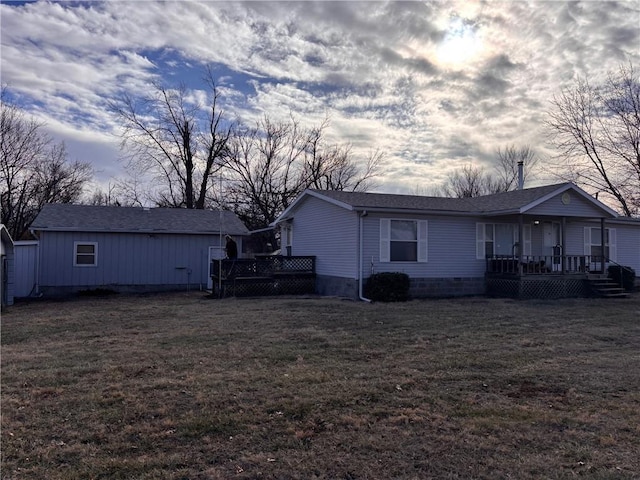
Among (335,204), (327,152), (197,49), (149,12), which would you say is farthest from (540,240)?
(327,152)

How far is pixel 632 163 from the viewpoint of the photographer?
2745 centimetres

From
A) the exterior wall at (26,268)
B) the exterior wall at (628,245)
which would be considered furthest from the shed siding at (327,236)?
the exterior wall at (628,245)

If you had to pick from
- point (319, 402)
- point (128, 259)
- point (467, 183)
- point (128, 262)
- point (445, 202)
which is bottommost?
point (319, 402)

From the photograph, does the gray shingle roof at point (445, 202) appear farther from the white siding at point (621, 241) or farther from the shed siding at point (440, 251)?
the white siding at point (621, 241)

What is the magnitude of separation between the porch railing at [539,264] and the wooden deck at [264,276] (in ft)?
20.8

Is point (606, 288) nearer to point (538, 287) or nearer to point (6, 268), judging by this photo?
point (538, 287)

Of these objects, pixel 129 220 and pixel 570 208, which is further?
pixel 129 220

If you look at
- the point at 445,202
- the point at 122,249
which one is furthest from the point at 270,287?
the point at 445,202

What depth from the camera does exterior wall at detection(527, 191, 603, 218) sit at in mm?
16156

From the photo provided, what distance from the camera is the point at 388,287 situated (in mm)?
14367

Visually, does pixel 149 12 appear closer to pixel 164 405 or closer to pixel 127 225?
pixel 164 405

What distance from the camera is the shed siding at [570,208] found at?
53.0ft

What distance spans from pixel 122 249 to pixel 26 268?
3.21 metres

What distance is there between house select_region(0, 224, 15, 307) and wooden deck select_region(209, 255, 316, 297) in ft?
19.3
